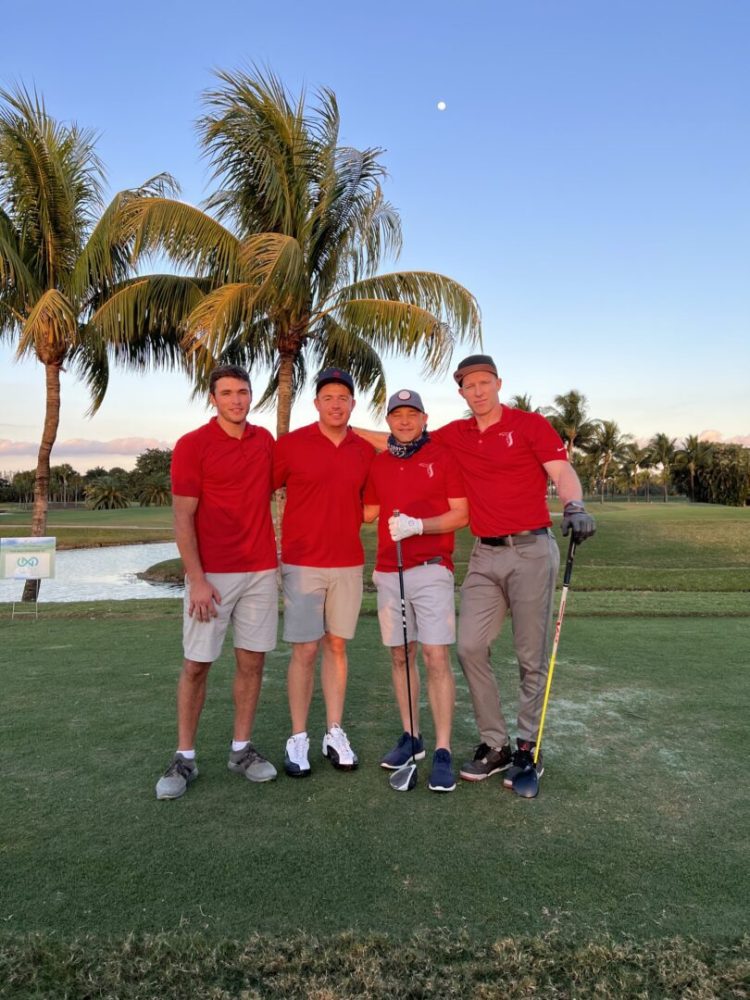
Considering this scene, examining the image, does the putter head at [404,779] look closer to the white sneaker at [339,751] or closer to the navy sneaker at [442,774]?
the navy sneaker at [442,774]

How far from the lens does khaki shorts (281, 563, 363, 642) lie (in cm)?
420

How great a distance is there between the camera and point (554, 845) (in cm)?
301

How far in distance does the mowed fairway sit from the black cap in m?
2.28

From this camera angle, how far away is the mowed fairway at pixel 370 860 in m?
2.25

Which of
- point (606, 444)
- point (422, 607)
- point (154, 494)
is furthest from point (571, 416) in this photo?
point (422, 607)

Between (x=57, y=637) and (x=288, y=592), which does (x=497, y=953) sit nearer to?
(x=288, y=592)

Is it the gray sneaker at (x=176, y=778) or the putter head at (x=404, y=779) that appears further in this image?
the putter head at (x=404, y=779)

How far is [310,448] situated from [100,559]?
26.6 meters

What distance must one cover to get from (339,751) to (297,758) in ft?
0.77

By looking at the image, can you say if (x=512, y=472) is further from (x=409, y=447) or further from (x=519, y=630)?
(x=519, y=630)

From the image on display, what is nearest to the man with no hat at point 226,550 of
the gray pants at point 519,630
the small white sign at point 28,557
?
the gray pants at point 519,630

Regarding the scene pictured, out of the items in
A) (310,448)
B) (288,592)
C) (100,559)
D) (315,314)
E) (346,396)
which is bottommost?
(100,559)

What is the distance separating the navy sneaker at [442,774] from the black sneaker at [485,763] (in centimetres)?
14

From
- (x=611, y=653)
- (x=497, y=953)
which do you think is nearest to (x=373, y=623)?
(x=611, y=653)
